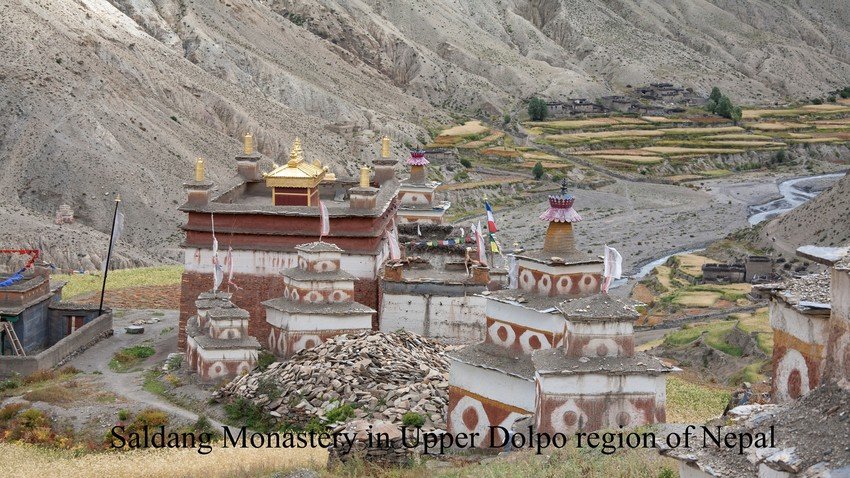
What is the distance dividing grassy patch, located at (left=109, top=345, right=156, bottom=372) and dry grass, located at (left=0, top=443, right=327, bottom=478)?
31.4ft

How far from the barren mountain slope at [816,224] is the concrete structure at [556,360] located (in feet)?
180

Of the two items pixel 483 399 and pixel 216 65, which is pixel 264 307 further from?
pixel 216 65

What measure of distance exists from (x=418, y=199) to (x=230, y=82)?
6355cm

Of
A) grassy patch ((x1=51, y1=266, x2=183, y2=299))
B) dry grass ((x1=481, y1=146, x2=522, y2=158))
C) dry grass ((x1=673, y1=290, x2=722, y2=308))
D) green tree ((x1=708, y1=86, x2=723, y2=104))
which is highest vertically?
green tree ((x1=708, y1=86, x2=723, y2=104))

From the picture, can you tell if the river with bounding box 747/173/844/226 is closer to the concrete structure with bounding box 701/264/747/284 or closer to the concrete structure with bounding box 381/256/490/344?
the concrete structure with bounding box 701/264/747/284

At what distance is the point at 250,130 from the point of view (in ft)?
338

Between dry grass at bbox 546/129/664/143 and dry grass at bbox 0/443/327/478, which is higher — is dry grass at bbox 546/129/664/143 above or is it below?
above

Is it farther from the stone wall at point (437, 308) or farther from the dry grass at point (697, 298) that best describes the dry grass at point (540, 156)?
the stone wall at point (437, 308)

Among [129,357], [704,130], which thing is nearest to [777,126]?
[704,130]

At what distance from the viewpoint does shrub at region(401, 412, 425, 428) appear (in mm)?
30328

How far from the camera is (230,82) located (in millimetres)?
116125

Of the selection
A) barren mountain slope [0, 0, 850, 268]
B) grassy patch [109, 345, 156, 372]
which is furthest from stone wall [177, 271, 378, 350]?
barren mountain slope [0, 0, 850, 268]

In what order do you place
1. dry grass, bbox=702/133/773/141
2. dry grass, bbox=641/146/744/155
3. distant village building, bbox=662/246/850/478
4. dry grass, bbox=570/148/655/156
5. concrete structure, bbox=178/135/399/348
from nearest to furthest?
distant village building, bbox=662/246/850/478 < concrete structure, bbox=178/135/399/348 < dry grass, bbox=570/148/655/156 < dry grass, bbox=641/146/744/155 < dry grass, bbox=702/133/773/141

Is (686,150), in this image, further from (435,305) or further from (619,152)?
(435,305)
